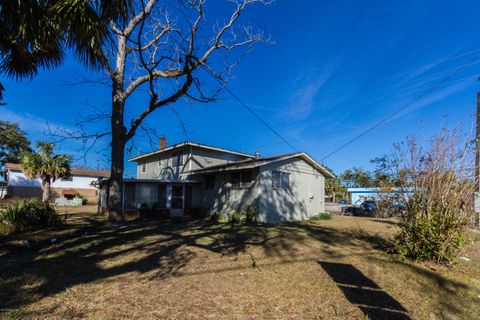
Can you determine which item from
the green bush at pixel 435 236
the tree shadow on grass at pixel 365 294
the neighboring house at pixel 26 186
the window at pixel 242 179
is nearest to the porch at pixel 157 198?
the window at pixel 242 179

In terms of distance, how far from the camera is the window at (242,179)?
1501 cm

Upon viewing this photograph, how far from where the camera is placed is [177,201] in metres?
17.7

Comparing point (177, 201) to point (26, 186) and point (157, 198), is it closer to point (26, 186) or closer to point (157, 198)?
point (157, 198)

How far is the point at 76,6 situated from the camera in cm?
424

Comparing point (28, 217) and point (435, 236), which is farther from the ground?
point (435, 236)

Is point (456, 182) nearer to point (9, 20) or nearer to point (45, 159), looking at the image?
point (9, 20)

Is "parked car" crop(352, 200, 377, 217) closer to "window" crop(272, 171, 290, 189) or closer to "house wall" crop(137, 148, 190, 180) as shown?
"window" crop(272, 171, 290, 189)

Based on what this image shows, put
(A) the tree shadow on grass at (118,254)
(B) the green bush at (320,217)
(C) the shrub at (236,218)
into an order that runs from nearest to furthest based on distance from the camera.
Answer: (A) the tree shadow on grass at (118,254) → (C) the shrub at (236,218) → (B) the green bush at (320,217)

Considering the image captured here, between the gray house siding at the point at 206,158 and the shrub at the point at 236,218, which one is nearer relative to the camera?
the shrub at the point at 236,218

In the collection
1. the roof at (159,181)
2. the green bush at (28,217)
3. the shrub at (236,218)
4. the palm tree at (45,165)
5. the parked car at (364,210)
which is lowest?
the parked car at (364,210)

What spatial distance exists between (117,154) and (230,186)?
263 inches

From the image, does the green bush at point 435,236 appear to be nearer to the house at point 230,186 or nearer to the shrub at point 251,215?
the shrub at point 251,215

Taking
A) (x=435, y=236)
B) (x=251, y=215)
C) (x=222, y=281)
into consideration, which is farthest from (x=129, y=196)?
(x=435, y=236)

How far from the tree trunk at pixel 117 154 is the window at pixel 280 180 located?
781cm
